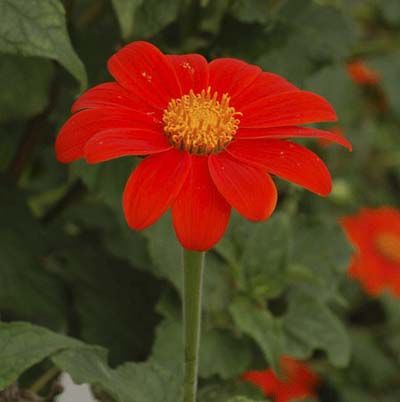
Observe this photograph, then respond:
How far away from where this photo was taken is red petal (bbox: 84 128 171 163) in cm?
69

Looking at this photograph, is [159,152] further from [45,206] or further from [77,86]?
[45,206]

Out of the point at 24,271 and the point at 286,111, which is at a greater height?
the point at 286,111

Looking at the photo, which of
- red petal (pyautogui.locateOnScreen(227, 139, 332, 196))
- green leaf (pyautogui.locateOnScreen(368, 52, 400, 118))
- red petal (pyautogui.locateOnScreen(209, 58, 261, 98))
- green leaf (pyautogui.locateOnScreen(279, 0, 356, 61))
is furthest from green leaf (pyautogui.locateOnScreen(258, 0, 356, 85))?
green leaf (pyautogui.locateOnScreen(368, 52, 400, 118))

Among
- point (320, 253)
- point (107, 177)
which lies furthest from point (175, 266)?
point (320, 253)

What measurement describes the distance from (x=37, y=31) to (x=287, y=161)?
9.5 inches

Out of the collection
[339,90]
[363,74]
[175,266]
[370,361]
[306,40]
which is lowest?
[370,361]

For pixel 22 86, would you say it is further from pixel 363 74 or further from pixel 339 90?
pixel 363 74

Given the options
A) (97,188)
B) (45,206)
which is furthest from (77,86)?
(45,206)

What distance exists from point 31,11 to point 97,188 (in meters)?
0.27

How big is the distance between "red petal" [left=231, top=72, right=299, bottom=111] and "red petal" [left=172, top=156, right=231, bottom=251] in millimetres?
132

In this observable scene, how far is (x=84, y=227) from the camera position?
1268 millimetres

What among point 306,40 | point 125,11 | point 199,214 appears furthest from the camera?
point 306,40

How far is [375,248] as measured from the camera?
1.68 meters

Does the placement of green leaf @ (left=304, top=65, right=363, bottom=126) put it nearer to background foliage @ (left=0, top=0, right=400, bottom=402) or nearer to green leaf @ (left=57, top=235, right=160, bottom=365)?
background foliage @ (left=0, top=0, right=400, bottom=402)
